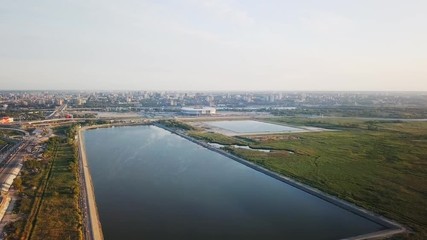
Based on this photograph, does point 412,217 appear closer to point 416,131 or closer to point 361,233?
point 361,233

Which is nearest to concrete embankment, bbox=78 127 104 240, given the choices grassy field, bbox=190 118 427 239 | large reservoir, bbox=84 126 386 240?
large reservoir, bbox=84 126 386 240

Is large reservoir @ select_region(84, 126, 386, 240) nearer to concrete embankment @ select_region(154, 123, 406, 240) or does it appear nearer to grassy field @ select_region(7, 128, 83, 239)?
concrete embankment @ select_region(154, 123, 406, 240)

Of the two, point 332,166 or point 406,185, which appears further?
point 332,166

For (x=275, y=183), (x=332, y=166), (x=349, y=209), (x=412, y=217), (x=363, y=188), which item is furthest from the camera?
(x=332, y=166)

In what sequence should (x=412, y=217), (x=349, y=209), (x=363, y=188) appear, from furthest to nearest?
(x=363, y=188)
(x=349, y=209)
(x=412, y=217)

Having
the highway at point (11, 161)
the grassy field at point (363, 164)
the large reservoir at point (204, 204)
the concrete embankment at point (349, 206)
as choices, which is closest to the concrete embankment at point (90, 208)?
the large reservoir at point (204, 204)

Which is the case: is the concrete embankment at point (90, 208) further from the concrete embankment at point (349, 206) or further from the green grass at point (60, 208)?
the concrete embankment at point (349, 206)

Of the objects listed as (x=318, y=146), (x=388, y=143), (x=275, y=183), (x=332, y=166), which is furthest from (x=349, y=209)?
(x=388, y=143)
